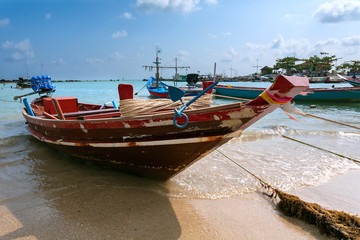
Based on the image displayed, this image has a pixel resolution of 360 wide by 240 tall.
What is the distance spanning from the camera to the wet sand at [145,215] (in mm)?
3004

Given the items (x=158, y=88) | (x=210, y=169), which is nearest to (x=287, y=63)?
(x=158, y=88)

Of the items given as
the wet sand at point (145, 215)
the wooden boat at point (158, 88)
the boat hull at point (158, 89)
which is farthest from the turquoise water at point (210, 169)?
the wooden boat at point (158, 88)

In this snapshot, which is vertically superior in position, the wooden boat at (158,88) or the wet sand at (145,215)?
the wooden boat at (158,88)

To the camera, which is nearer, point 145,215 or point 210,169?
point 145,215

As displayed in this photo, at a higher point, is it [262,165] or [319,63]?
[319,63]

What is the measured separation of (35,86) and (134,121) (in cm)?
891

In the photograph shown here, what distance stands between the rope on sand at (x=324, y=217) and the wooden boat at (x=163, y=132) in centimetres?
154

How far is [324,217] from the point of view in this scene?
3039mm

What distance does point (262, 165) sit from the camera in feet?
18.5

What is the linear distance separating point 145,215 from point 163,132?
137 centimetres

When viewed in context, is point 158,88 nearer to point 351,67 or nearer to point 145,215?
point 145,215

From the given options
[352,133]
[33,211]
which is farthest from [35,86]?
[352,133]

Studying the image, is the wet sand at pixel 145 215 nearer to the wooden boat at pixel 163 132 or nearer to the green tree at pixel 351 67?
the wooden boat at pixel 163 132

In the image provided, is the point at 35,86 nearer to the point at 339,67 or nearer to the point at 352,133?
the point at 352,133
